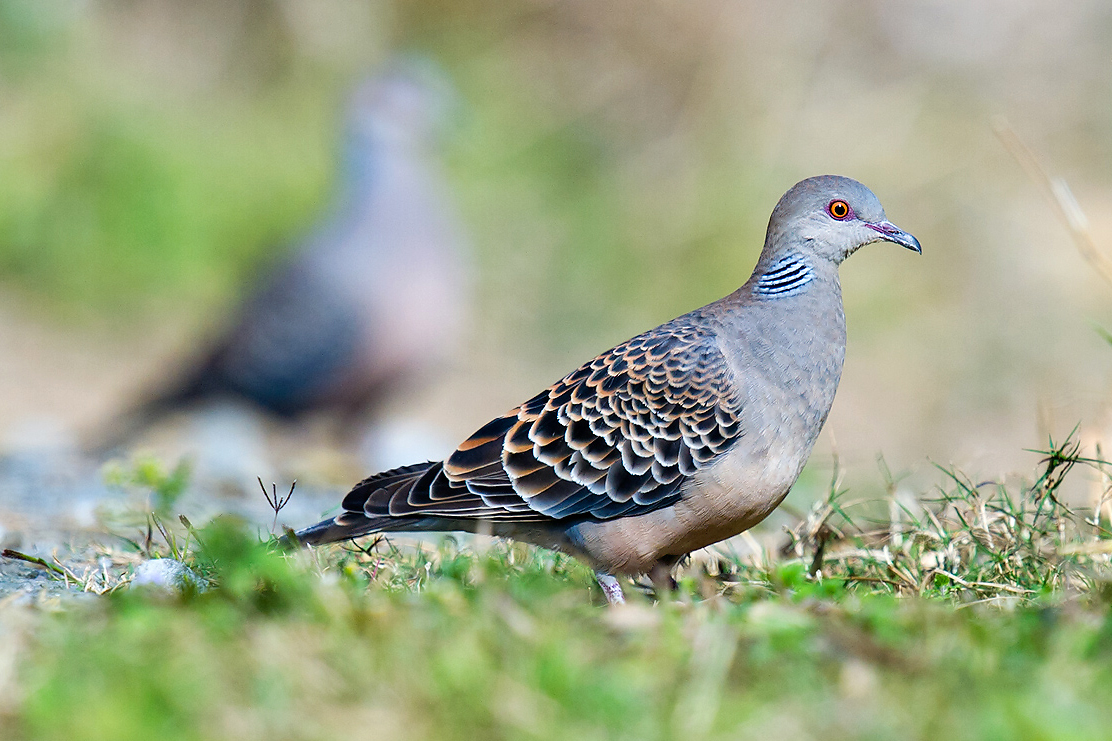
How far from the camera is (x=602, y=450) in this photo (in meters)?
3.45

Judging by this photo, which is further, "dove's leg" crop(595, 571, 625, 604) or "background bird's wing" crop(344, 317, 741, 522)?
"background bird's wing" crop(344, 317, 741, 522)

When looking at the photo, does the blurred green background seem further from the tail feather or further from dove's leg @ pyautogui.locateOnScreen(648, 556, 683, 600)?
the tail feather

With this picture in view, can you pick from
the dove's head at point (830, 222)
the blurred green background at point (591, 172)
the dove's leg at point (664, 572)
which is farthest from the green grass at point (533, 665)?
the blurred green background at point (591, 172)

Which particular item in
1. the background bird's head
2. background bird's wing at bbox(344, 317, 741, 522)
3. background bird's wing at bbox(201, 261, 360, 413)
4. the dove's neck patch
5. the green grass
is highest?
the background bird's head

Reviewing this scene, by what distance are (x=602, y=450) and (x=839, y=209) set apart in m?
0.99

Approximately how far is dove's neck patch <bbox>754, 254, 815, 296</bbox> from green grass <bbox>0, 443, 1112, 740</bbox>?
3.48ft

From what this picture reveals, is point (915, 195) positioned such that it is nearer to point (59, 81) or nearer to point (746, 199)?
point (746, 199)

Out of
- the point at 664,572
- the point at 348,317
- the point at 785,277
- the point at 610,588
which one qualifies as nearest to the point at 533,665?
the point at 610,588

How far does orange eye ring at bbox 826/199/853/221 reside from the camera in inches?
144

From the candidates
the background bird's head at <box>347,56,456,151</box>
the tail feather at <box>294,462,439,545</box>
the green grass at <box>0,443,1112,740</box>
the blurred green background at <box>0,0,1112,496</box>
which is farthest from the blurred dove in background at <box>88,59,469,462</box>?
the green grass at <box>0,443,1112,740</box>

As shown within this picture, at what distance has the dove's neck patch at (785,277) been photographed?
11.7 feet

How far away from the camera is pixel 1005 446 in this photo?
8539 millimetres

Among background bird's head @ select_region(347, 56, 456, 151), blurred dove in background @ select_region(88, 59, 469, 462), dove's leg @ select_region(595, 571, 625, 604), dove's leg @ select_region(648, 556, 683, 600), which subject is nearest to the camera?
dove's leg @ select_region(595, 571, 625, 604)

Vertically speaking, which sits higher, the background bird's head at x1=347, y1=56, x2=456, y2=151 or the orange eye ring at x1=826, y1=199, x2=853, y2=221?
the background bird's head at x1=347, y1=56, x2=456, y2=151
